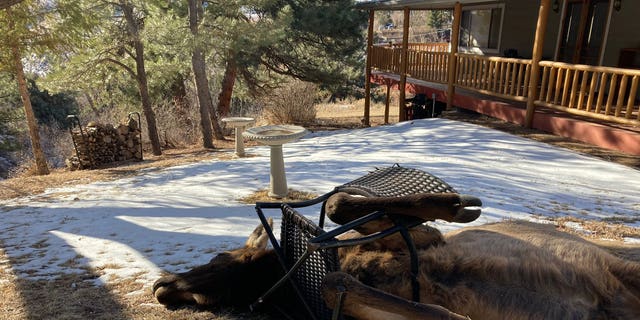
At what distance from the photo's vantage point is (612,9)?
30.1ft

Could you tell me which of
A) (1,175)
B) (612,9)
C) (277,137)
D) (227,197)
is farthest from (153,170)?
(1,175)

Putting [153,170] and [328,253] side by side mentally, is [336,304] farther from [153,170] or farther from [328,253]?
[153,170]

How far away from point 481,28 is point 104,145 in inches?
490

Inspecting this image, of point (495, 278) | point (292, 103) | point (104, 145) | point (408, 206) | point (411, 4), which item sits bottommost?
point (104, 145)

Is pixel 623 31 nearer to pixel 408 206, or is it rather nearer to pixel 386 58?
pixel 386 58

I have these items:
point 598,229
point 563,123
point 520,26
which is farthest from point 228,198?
point 520,26

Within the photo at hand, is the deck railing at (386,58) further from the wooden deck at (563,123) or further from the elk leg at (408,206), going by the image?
the elk leg at (408,206)

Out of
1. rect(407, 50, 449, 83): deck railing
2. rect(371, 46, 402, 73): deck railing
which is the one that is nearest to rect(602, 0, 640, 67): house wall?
rect(407, 50, 449, 83): deck railing

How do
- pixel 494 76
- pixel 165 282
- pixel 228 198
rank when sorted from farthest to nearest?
pixel 494 76
pixel 228 198
pixel 165 282

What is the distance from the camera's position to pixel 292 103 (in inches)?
698

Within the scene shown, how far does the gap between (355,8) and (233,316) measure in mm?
13703

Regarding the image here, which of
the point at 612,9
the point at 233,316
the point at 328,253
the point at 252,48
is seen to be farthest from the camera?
the point at 252,48

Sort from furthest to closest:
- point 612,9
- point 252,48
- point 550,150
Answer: point 252,48
point 612,9
point 550,150

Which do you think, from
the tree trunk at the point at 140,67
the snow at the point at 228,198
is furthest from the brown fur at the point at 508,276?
the tree trunk at the point at 140,67
